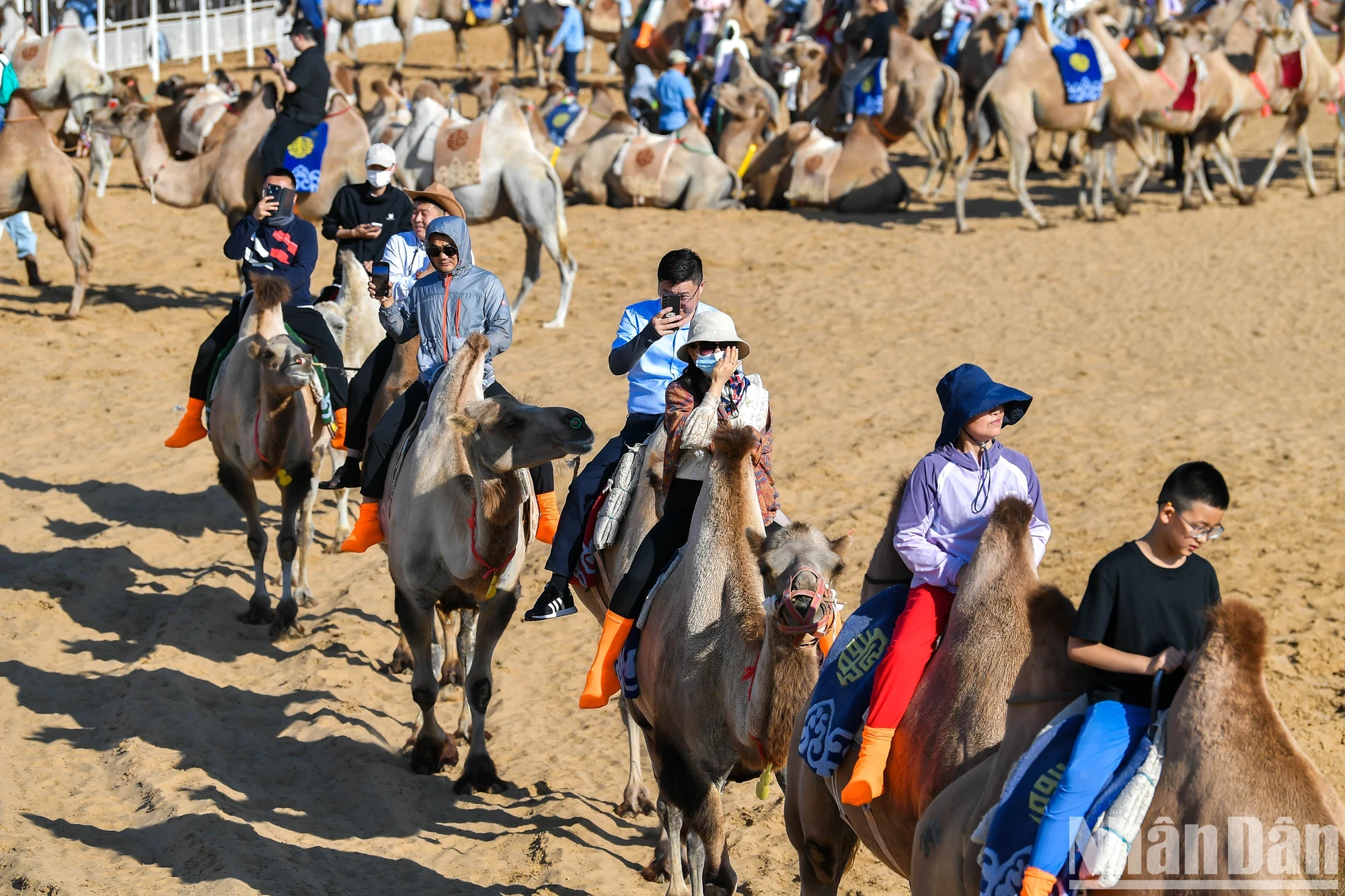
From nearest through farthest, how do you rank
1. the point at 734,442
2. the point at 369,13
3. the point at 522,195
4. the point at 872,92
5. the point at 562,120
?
the point at 734,442 < the point at 522,195 < the point at 872,92 < the point at 562,120 < the point at 369,13

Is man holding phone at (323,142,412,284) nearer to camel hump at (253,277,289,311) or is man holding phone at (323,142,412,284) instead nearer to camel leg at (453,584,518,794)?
camel hump at (253,277,289,311)

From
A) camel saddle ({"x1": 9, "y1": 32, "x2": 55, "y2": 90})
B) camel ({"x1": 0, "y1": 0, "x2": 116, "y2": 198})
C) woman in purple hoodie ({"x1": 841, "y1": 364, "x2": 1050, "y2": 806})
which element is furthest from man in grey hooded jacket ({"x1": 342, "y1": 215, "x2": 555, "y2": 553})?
camel saddle ({"x1": 9, "y1": 32, "x2": 55, "y2": 90})

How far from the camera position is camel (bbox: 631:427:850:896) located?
4594 millimetres

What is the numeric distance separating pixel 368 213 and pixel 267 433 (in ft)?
6.32

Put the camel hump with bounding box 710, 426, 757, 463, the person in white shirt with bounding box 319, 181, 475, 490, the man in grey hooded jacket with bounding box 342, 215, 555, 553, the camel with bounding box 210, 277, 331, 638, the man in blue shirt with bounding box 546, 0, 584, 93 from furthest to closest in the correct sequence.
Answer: the man in blue shirt with bounding box 546, 0, 584, 93
the camel with bounding box 210, 277, 331, 638
the person in white shirt with bounding box 319, 181, 475, 490
the man in grey hooded jacket with bounding box 342, 215, 555, 553
the camel hump with bounding box 710, 426, 757, 463

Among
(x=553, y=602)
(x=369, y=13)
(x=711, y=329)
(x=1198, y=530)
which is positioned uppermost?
(x=369, y=13)

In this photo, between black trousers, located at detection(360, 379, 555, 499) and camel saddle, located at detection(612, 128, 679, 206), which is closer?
black trousers, located at detection(360, 379, 555, 499)

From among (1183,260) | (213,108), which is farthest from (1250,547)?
(213,108)

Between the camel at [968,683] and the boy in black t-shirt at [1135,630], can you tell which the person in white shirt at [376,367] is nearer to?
the camel at [968,683]

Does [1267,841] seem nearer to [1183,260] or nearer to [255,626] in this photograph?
[255,626]

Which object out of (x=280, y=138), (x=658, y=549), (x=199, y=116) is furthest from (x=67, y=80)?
(x=658, y=549)

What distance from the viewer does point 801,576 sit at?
14.1 feet

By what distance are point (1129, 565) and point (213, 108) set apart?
2088 centimetres

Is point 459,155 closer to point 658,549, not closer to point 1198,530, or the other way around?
point 658,549
